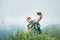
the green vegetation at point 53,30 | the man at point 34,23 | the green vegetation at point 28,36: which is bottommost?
the green vegetation at point 28,36

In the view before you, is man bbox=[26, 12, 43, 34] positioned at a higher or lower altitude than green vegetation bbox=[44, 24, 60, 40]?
higher

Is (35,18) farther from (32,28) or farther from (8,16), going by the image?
(8,16)

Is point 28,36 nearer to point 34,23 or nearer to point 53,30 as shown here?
point 34,23

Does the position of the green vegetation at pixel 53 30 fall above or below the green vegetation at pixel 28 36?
above

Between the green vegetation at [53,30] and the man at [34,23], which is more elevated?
the man at [34,23]

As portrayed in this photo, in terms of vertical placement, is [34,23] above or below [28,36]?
above

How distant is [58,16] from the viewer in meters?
2.01

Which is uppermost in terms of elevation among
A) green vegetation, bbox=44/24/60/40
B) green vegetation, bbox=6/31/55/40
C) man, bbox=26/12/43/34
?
man, bbox=26/12/43/34

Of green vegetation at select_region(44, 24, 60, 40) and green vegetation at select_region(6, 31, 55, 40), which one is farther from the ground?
green vegetation at select_region(44, 24, 60, 40)

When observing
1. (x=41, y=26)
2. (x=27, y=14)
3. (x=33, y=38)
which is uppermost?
(x=27, y=14)

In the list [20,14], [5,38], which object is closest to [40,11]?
[20,14]

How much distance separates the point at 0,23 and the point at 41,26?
440 millimetres

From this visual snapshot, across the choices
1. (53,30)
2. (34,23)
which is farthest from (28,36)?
(53,30)

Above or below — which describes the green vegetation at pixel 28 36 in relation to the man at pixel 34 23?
below
